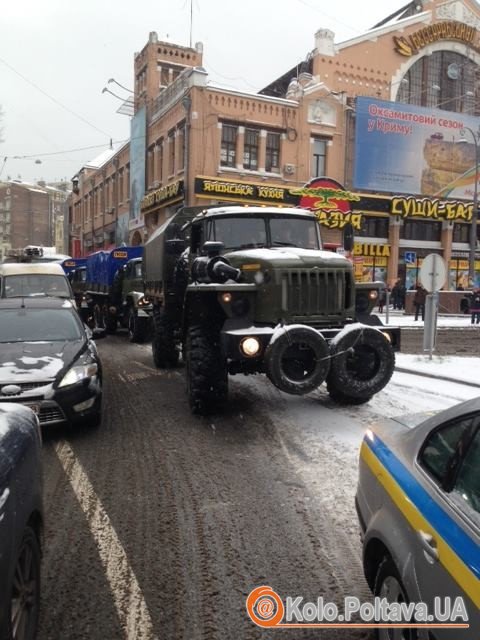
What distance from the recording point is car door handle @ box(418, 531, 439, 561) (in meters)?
1.99

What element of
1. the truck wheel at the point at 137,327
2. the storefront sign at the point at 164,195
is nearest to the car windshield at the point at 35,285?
the truck wheel at the point at 137,327

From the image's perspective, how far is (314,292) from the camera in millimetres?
6730

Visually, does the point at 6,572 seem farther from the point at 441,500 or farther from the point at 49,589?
the point at 441,500

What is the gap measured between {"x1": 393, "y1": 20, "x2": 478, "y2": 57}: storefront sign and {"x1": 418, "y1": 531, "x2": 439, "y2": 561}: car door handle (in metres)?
35.7

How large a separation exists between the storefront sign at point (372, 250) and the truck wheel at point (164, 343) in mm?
22609

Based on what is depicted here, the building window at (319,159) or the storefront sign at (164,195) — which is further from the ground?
the building window at (319,159)

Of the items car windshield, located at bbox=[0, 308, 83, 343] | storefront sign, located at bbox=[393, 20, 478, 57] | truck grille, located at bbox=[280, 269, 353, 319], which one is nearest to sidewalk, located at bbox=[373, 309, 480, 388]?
truck grille, located at bbox=[280, 269, 353, 319]

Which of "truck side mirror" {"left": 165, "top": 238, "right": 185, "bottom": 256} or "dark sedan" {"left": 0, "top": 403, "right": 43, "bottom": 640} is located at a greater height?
"truck side mirror" {"left": 165, "top": 238, "right": 185, "bottom": 256}

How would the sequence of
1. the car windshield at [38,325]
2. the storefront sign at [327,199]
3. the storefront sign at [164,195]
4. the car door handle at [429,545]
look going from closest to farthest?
the car door handle at [429,545] → the car windshield at [38,325] → the storefront sign at [164,195] → the storefront sign at [327,199]

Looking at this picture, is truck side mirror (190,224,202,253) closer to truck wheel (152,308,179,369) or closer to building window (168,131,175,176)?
truck wheel (152,308,179,369)

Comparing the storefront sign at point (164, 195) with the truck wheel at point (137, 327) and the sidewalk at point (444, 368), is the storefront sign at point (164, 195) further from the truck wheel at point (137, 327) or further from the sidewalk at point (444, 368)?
the sidewalk at point (444, 368)

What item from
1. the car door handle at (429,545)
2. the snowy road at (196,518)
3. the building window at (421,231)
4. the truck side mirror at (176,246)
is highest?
the building window at (421,231)

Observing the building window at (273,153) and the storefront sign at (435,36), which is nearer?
the building window at (273,153)

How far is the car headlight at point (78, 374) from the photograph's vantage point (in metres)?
5.89
